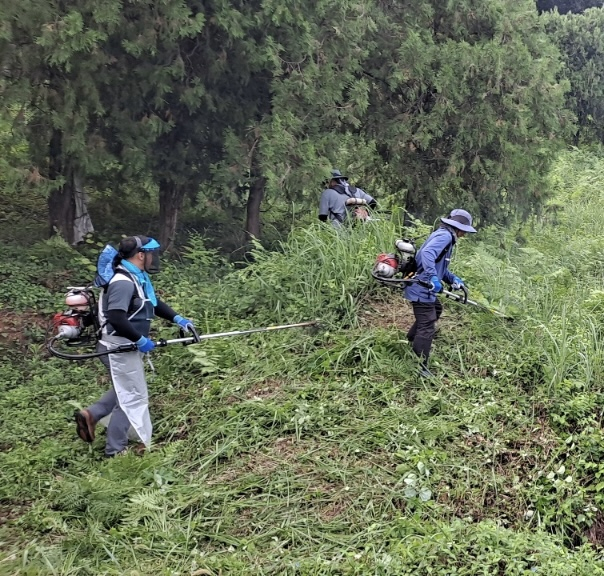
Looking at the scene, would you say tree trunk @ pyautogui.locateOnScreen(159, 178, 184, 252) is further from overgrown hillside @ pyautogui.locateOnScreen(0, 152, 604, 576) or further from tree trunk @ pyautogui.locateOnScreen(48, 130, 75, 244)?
overgrown hillside @ pyautogui.locateOnScreen(0, 152, 604, 576)

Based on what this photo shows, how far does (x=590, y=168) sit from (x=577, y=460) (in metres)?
13.0

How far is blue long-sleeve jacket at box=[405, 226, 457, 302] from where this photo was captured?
219 inches

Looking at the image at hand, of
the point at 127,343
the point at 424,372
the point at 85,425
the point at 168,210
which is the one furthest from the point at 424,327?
the point at 168,210

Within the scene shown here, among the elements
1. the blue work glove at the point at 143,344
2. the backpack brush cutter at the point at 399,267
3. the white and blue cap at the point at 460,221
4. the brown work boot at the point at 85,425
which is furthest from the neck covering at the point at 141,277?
the white and blue cap at the point at 460,221

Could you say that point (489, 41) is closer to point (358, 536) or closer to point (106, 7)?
point (106, 7)

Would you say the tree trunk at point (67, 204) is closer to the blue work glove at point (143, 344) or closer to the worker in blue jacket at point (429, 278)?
the blue work glove at point (143, 344)

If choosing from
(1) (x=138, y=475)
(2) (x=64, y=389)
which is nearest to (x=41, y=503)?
(1) (x=138, y=475)

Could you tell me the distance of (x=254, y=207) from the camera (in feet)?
29.6

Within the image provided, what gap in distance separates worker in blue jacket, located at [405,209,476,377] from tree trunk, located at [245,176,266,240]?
359 centimetres

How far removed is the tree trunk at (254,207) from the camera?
8841mm

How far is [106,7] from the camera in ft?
22.1

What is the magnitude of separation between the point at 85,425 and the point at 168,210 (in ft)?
13.7

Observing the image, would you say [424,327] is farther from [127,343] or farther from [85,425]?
[85,425]

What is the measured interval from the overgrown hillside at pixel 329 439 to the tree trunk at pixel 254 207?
158 centimetres
